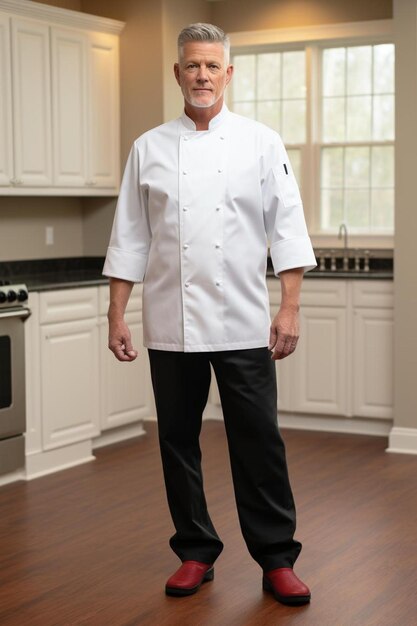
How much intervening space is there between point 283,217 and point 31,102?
2.79 metres

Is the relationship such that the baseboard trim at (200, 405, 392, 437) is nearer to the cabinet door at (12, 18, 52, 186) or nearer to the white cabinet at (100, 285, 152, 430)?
the white cabinet at (100, 285, 152, 430)

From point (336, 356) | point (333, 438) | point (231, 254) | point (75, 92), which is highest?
point (75, 92)

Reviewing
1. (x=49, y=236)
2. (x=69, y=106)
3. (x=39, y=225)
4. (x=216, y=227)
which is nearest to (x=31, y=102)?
(x=69, y=106)

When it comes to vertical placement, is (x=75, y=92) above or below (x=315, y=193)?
above

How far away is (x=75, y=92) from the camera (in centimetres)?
580

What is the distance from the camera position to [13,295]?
4.80 meters

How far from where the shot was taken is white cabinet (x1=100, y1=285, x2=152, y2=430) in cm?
551

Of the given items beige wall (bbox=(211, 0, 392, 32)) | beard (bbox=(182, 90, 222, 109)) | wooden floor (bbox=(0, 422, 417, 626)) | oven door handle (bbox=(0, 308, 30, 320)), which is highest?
beige wall (bbox=(211, 0, 392, 32))

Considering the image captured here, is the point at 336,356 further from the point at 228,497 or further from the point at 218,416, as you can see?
the point at 228,497

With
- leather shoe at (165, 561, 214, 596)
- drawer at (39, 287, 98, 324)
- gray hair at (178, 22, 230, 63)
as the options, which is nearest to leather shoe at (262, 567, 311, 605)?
leather shoe at (165, 561, 214, 596)

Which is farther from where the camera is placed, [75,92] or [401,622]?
[75,92]

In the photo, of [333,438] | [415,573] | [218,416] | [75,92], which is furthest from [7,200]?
[415,573]

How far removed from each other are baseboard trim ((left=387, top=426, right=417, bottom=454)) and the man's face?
290 cm

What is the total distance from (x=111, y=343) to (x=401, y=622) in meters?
1.18
